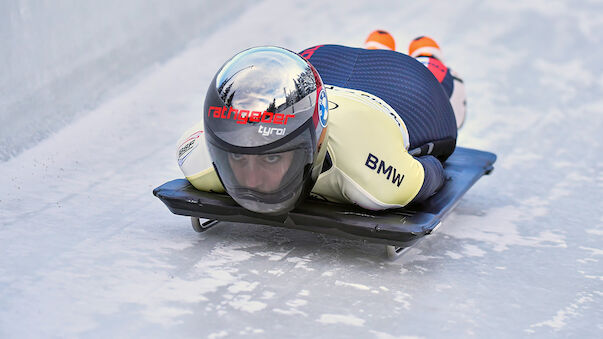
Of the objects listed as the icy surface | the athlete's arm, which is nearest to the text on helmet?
the icy surface

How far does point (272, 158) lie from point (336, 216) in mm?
431

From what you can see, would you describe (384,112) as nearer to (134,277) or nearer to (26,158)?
(134,277)

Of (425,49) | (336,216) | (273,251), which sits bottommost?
(273,251)

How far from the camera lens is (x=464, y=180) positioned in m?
3.39

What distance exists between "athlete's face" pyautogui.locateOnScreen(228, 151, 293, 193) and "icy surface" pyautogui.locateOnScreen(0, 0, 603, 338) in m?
0.36

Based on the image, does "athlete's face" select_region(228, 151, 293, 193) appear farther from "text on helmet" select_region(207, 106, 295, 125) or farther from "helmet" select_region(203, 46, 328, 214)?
"text on helmet" select_region(207, 106, 295, 125)

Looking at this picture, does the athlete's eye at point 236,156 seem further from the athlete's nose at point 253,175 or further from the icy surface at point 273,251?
the icy surface at point 273,251

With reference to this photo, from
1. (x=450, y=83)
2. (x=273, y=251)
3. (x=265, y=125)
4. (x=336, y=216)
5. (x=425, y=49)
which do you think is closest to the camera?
(x=265, y=125)

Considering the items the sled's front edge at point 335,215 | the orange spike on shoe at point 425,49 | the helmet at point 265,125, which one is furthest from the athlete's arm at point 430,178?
the orange spike on shoe at point 425,49

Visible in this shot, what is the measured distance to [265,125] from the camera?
2453mm

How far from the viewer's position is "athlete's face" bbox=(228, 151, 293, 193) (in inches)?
98.0

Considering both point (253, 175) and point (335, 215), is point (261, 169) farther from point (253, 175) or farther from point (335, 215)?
point (335, 215)

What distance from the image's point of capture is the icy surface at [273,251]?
8.07ft

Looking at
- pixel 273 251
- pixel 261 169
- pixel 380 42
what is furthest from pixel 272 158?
pixel 380 42
